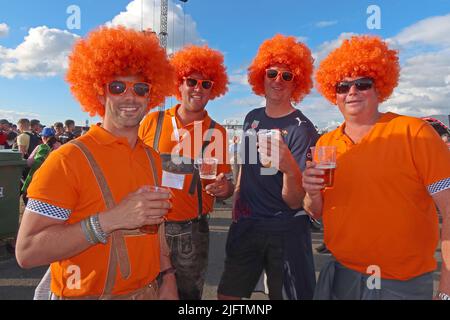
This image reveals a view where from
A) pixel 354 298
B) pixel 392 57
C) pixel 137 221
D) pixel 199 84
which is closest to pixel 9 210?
pixel 199 84

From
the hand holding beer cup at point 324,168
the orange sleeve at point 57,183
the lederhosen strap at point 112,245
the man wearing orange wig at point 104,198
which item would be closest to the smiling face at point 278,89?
the hand holding beer cup at point 324,168

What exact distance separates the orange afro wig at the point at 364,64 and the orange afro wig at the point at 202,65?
5.43 ft

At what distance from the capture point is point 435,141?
6.89ft

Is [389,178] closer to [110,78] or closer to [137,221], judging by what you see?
[137,221]

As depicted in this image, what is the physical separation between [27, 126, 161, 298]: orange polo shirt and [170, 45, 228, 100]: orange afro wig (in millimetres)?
2160

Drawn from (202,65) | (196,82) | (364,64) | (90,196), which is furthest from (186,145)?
(364,64)

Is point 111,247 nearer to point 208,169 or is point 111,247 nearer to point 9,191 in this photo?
point 208,169

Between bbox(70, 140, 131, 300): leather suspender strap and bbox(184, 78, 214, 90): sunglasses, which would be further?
bbox(184, 78, 214, 90): sunglasses

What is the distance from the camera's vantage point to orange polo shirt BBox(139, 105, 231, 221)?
129 inches

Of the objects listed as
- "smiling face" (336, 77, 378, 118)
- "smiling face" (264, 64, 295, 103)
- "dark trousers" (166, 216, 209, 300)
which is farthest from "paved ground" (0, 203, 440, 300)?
"smiling face" (336, 77, 378, 118)

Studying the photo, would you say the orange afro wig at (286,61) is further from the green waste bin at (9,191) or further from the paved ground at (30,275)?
the green waste bin at (9,191)

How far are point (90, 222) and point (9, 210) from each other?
4982mm

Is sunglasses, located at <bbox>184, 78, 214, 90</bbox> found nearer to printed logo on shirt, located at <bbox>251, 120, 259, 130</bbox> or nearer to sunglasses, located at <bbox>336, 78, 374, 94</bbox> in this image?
printed logo on shirt, located at <bbox>251, 120, 259, 130</bbox>

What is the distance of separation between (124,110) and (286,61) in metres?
2.17
